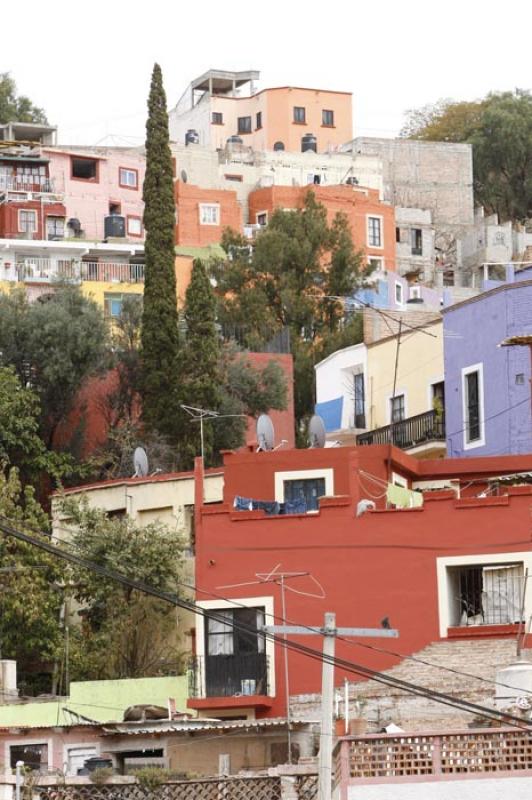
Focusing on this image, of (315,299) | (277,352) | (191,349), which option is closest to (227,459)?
(191,349)

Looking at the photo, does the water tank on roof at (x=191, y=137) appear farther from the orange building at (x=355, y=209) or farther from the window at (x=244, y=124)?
the orange building at (x=355, y=209)

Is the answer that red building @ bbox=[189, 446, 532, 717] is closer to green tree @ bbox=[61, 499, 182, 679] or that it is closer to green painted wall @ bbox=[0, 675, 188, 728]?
green painted wall @ bbox=[0, 675, 188, 728]

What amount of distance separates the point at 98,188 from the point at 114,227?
4.88 meters

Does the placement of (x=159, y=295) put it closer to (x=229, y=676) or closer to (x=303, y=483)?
(x=303, y=483)

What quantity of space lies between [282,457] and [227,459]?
1.18 meters

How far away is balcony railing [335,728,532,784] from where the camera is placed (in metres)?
26.3

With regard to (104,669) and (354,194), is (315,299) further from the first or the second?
(104,669)

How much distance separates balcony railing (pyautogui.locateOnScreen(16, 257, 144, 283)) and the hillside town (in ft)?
0.42

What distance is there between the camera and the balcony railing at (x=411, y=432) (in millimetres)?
50000

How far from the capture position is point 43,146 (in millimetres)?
87375

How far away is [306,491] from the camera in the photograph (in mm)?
40750

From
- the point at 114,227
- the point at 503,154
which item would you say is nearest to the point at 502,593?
the point at 114,227

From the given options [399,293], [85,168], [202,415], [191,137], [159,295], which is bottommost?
[202,415]

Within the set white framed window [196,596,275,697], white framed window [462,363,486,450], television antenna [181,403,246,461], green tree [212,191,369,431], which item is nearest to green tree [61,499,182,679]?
white framed window [196,596,275,697]
